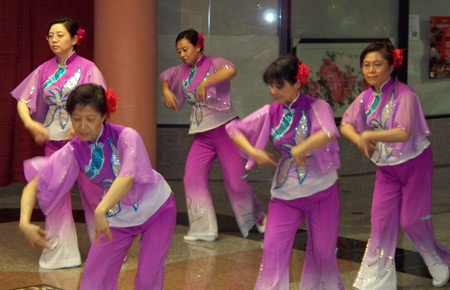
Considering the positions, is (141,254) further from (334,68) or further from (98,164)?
(334,68)

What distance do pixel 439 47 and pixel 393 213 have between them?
593 cm

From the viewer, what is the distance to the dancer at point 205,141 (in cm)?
663

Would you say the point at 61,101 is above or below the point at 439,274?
above

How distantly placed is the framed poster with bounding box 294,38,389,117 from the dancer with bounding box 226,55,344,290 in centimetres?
511

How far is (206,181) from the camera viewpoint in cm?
674

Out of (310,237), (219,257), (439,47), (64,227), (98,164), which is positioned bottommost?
(219,257)

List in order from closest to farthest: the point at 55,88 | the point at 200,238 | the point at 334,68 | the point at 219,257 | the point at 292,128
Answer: the point at 292,128 → the point at 55,88 → the point at 219,257 → the point at 200,238 → the point at 334,68

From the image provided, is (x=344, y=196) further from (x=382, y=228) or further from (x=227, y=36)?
(x=382, y=228)

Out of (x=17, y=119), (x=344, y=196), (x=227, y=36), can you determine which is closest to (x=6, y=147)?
(x=17, y=119)

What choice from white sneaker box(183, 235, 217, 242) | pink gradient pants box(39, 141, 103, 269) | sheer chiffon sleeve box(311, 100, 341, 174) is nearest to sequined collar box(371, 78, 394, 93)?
sheer chiffon sleeve box(311, 100, 341, 174)

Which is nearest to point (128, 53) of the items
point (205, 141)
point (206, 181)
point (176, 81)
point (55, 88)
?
point (176, 81)

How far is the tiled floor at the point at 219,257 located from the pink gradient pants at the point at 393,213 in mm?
210

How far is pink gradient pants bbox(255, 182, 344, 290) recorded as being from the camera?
4.50 m

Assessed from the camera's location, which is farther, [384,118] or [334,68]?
[334,68]
